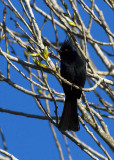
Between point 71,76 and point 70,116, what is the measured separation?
501mm

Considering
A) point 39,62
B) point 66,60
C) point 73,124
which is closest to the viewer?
point 39,62

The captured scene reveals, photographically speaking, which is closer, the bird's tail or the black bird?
the bird's tail

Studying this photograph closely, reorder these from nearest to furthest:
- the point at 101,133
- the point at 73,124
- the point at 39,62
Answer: the point at 39,62 < the point at 101,133 < the point at 73,124

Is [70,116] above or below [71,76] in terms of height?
below

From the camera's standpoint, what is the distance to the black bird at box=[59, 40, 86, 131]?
4176 mm

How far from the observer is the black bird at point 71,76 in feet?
13.7

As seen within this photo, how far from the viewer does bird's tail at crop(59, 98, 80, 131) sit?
13.2ft

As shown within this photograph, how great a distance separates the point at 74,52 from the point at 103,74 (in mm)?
735

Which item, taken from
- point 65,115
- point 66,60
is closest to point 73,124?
point 65,115

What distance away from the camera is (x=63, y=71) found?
4340 millimetres

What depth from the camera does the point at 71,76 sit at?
4.30 meters

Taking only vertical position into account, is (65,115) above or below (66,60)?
below

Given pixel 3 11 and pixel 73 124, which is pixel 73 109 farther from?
pixel 3 11

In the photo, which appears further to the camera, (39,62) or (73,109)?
(73,109)
